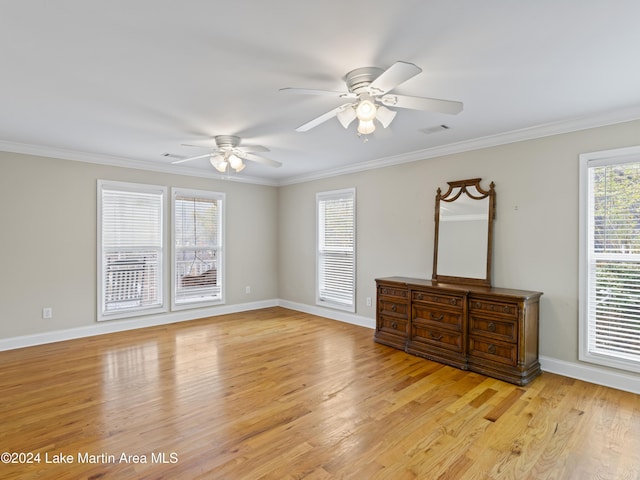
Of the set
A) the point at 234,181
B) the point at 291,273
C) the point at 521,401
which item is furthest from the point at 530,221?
the point at 234,181

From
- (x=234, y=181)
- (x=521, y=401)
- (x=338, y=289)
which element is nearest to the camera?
(x=521, y=401)

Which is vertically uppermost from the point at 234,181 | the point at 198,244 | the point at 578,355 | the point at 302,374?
the point at 234,181

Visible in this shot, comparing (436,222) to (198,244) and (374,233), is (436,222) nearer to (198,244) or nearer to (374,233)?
(374,233)

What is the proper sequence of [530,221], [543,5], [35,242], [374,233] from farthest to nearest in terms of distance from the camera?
[374,233]
[35,242]
[530,221]
[543,5]

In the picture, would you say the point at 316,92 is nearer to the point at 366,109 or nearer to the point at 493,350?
the point at 366,109

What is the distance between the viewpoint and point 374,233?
5.44 meters

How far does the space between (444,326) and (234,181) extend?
4.47 meters

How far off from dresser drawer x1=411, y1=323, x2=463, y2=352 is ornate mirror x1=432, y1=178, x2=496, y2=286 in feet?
2.29

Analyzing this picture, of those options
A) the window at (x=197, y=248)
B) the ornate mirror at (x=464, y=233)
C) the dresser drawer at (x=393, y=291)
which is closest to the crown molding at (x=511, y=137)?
the ornate mirror at (x=464, y=233)

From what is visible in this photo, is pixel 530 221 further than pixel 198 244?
No

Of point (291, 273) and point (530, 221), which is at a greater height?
point (530, 221)

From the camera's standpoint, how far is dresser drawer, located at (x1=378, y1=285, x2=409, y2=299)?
14.3 ft

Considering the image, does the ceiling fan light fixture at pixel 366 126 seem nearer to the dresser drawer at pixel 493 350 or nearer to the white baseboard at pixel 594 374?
the dresser drawer at pixel 493 350

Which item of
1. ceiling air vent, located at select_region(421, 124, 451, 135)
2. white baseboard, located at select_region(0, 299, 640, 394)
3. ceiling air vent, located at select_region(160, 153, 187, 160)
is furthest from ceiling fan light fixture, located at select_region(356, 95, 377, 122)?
ceiling air vent, located at select_region(160, 153, 187, 160)
